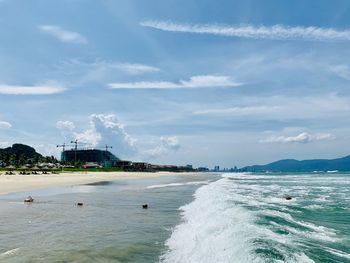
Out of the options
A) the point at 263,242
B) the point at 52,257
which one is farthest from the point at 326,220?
the point at 52,257

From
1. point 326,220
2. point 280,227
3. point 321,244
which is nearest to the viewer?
point 321,244

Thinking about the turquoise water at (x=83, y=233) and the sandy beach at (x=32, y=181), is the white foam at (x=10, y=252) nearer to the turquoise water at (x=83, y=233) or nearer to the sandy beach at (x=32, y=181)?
the turquoise water at (x=83, y=233)

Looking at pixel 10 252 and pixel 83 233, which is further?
pixel 83 233

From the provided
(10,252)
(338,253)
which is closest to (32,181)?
(10,252)

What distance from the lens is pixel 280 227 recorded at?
21.9m

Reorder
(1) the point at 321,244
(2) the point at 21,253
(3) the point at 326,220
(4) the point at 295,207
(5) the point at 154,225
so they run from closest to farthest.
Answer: (2) the point at 21,253 < (1) the point at 321,244 < (5) the point at 154,225 < (3) the point at 326,220 < (4) the point at 295,207

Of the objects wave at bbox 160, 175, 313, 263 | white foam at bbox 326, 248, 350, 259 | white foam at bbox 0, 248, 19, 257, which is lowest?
white foam at bbox 326, 248, 350, 259

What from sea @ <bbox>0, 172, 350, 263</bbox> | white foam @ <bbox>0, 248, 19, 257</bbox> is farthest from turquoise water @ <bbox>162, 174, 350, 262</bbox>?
white foam @ <bbox>0, 248, 19, 257</bbox>

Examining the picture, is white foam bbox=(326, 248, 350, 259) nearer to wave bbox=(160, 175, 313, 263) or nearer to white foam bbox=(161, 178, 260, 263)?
wave bbox=(160, 175, 313, 263)

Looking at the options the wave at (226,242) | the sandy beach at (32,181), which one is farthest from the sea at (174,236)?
the sandy beach at (32,181)

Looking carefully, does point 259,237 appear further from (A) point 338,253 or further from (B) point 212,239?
(A) point 338,253

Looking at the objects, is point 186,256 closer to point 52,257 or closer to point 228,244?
point 228,244

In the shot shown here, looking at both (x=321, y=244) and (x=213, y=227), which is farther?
(x=213, y=227)

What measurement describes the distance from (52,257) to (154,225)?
29.0 feet
